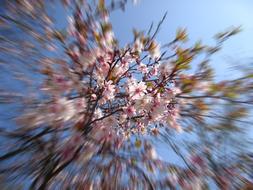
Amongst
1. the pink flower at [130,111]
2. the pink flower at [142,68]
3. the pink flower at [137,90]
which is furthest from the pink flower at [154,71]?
the pink flower at [130,111]

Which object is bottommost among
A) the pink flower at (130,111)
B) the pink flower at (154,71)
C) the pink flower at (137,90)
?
the pink flower at (130,111)

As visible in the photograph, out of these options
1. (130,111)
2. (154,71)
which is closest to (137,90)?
(130,111)

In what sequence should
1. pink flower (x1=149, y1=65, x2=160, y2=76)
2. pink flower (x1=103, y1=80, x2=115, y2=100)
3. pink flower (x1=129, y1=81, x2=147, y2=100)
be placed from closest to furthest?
pink flower (x1=103, y1=80, x2=115, y2=100) < pink flower (x1=129, y1=81, x2=147, y2=100) < pink flower (x1=149, y1=65, x2=160, y2=76)

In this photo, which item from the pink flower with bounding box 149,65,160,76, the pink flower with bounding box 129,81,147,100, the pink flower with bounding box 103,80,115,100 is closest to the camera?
the pink flower with bounding box 103,80,115,100

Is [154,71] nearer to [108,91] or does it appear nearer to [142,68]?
[142,68]

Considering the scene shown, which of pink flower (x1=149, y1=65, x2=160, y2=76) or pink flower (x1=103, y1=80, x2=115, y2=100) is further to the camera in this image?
pink flower (x1=149, y1=65, x2=160, y2=76)

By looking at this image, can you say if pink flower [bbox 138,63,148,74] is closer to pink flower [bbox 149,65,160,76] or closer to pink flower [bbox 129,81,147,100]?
pink flower [bbox 149,65,160,76]

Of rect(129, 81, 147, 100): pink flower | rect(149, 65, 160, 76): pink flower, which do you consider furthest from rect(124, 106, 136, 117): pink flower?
rect(149, 65, 160, 76): pink flower

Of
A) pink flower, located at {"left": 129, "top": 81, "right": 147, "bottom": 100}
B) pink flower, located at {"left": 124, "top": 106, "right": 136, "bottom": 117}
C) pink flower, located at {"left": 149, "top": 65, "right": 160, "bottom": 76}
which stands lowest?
pink flower, located at {"left": 124, "top": 106, "right": 136, "bottom": 117}

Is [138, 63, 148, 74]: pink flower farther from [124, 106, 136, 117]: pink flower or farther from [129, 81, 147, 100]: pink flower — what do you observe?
[124, 106, 136, 117]: pink flower

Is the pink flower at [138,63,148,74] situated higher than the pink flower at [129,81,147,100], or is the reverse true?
the pink flower at [138,63,148,74]

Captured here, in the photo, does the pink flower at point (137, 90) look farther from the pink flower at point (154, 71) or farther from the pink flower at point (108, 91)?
the pink flower at point (154, 71)
